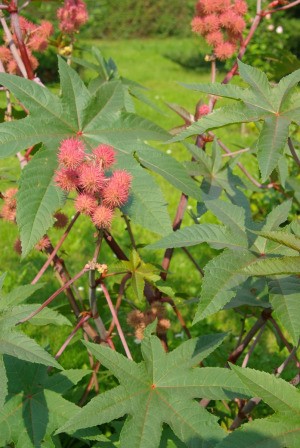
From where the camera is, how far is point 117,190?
1319 millimetres

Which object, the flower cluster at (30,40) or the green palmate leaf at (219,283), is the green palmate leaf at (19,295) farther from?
the flower cluster at (30,40)

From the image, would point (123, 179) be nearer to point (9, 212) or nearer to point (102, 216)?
point (102, 216)

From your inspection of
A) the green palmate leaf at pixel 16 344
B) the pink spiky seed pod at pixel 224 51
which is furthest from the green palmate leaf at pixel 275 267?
the pink spiky seed pod at pixel 224 51

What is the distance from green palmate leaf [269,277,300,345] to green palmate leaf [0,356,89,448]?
56cm

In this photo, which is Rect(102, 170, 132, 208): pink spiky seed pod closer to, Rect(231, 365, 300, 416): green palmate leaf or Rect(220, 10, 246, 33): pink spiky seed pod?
Rect(231, 365, 300, 416): green palmate leaf

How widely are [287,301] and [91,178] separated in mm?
516

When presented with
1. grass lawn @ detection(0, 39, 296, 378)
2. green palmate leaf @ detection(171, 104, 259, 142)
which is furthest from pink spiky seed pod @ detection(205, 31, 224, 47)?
green palmate leaf @ detection(171, 104, 259, 142)

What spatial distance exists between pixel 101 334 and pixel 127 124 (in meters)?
0.62

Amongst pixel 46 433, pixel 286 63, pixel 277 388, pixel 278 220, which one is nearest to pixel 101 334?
pixel 46 433

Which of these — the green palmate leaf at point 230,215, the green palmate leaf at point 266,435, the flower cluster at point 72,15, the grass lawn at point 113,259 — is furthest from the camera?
the grass lawn at point 113,259

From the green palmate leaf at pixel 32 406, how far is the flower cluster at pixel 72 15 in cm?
114

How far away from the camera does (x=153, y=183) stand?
1481mm

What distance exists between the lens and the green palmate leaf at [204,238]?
1364mm

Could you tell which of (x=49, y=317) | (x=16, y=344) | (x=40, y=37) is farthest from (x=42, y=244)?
(x=40, y=37)
